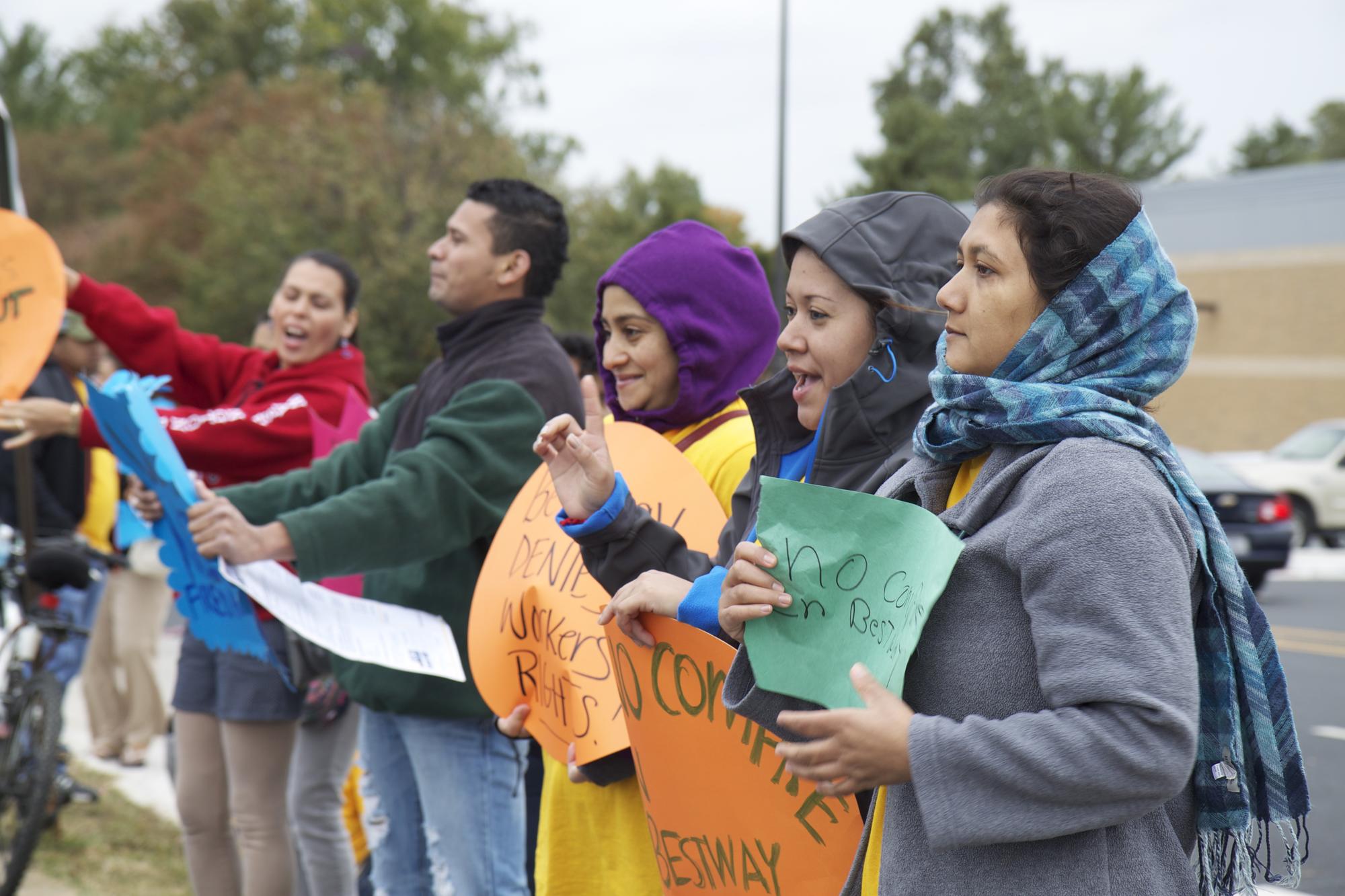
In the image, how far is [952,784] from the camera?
4.46 feet

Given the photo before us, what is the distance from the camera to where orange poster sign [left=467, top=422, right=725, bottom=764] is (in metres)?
2.42

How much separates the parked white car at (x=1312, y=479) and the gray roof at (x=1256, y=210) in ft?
43.0

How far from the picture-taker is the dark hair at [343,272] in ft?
13.8

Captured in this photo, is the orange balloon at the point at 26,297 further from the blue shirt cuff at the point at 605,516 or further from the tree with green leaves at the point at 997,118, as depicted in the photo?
the tree with green leaves at the point at 997,118

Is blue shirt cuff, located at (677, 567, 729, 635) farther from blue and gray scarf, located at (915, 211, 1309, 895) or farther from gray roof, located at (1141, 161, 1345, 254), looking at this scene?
gray roof, located at (1141, 161, 1345, 254)

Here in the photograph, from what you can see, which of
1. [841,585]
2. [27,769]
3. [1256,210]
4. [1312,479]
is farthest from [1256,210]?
[841,585]

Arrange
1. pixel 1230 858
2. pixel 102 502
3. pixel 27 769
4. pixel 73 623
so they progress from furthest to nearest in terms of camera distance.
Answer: pixel 102 502 → pixel 73 623 → pixel 27 769 → pixel 1230 858

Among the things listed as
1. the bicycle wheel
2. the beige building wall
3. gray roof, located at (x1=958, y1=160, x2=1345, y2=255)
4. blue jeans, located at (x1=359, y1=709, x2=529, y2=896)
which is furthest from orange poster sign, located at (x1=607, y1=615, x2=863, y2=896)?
the beige building wall

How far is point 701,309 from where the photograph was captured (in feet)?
8.55

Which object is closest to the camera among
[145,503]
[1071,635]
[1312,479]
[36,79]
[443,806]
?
[1071,635]

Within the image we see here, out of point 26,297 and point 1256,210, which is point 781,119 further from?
point 1256,210

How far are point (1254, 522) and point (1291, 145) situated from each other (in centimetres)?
4546

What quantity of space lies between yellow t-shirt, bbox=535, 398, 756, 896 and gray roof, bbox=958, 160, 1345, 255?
28406 mm

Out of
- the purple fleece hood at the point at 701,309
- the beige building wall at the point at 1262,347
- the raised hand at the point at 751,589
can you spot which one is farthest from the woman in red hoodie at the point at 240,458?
the beige building wall at the point at 1262,347
